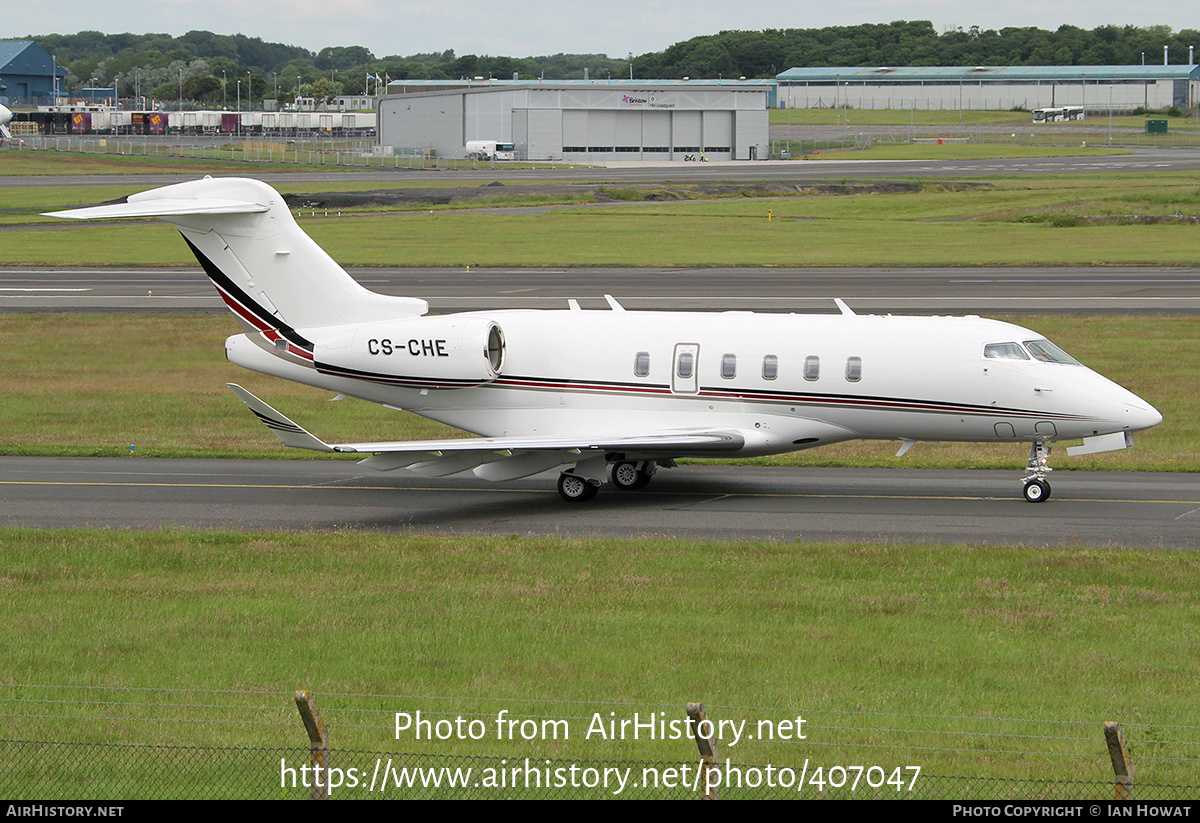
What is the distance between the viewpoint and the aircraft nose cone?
23.3 m

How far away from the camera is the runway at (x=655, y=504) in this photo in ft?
73.7

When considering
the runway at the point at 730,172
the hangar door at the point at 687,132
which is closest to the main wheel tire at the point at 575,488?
the runway at the point at 730,172

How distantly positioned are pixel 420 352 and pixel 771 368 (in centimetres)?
680

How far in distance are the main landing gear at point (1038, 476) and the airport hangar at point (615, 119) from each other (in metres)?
120

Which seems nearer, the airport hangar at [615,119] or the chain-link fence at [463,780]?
the chain-link fence at [463,780]

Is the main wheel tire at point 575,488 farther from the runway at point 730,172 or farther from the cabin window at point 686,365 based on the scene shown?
the runway at point 730,172

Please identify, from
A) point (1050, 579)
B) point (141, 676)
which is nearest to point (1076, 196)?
point (1050, 579)

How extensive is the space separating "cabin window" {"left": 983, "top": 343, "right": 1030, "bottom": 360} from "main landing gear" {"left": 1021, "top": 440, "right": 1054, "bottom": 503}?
164 cm

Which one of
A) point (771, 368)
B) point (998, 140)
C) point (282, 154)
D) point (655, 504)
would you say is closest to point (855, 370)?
point (771, 368)

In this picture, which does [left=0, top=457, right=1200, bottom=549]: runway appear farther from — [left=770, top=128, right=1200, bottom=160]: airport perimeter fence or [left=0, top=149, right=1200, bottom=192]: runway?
[left=770, top=128, right=1200, bottom=160]: airport perimeter fence

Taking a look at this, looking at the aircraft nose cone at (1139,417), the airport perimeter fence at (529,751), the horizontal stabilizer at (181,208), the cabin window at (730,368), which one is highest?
the horizontal stabilizer at (181,208)

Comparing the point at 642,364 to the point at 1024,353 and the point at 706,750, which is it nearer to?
the point at 1024,353

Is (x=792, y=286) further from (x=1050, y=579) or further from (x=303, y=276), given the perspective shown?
(x=1050, y=579)

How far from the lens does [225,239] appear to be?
26734mm
